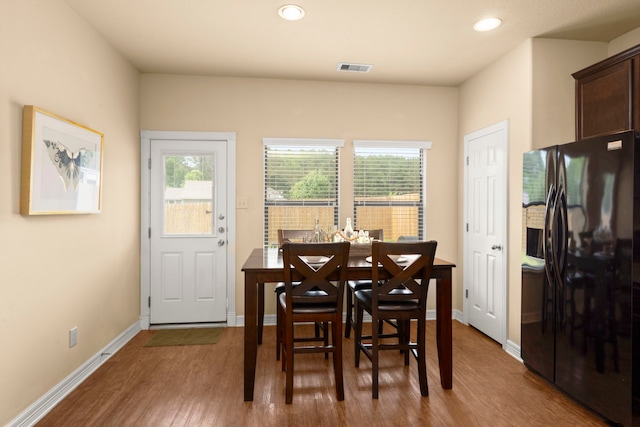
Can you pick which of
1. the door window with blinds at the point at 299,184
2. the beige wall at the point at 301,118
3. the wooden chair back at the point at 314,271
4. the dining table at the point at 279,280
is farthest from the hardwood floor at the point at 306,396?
the door window with blinds at the point at 299,184

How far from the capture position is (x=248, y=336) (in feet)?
8.16

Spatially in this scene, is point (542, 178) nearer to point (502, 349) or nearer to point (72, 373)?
point (502, 349)

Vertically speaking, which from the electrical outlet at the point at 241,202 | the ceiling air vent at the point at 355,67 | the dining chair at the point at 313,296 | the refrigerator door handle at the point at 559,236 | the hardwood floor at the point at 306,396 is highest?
the ceiling air vent at the point at 355,67

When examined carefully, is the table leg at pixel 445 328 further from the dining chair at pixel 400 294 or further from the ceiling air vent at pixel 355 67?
the ceiling air vent at pixel 355 67

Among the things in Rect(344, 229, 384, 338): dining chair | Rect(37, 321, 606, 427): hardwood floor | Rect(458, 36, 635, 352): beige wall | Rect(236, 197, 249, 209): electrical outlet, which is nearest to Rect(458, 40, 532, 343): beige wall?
Rect(458, 36, 635, 352): beige wall

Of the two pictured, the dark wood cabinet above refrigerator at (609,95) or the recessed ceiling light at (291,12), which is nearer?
the dark wood cabinet above refrigerator at (609,95)

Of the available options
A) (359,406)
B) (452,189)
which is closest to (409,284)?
(359,406)

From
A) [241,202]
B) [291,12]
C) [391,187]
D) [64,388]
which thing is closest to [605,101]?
[391,187]

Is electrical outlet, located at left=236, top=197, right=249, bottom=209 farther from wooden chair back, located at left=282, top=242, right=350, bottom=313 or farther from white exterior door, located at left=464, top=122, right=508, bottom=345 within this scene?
white exterior door, located at left=464, top=122, right=508, bottom=345

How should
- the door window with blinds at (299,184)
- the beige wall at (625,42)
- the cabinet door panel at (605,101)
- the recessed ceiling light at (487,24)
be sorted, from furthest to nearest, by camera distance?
the door window with blinds at (299,184) → the beige wall at (625,42) → the recessed ceiling light at (487,24) → the cabinet door panel at (605,101)

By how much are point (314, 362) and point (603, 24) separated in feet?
11.5

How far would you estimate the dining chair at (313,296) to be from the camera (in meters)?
2.34

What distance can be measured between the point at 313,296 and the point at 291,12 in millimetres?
2029

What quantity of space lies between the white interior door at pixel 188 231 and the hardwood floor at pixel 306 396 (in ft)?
2.48
